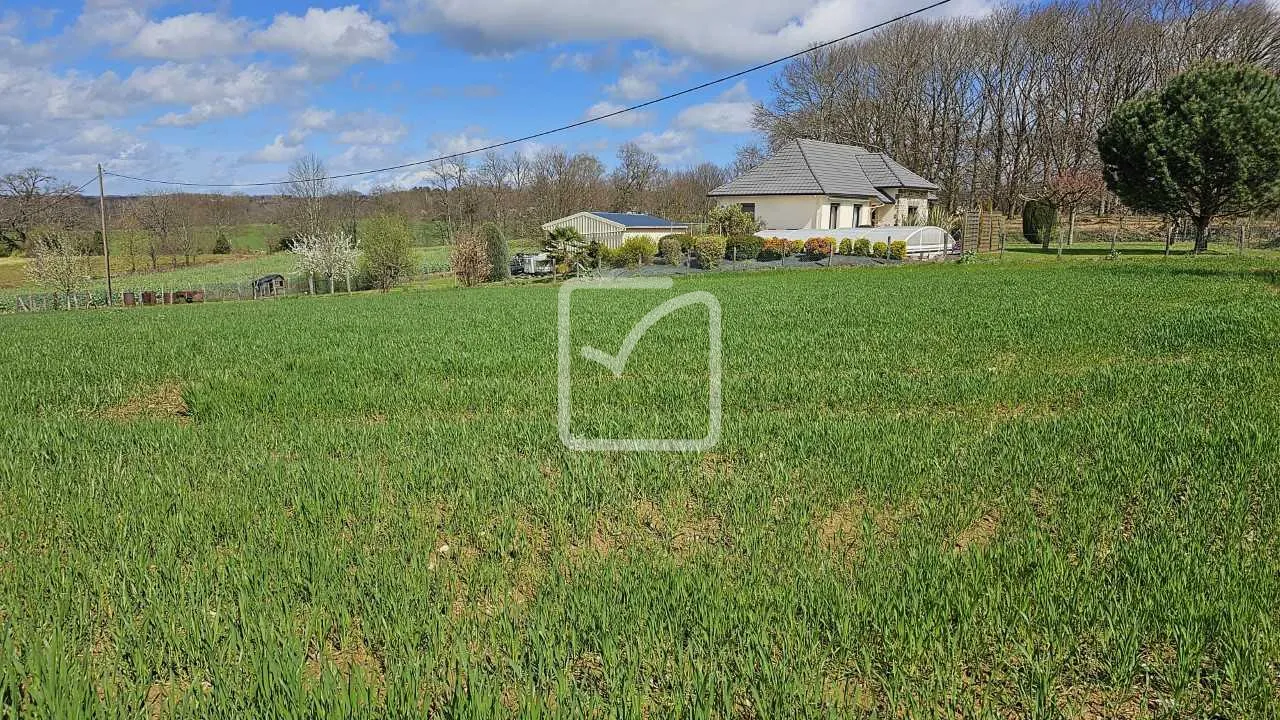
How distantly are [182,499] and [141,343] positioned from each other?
1023 cm

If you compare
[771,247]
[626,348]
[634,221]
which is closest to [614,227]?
[634,221]

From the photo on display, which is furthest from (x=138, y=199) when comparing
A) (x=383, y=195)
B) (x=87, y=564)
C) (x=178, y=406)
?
(x=87, y=564)

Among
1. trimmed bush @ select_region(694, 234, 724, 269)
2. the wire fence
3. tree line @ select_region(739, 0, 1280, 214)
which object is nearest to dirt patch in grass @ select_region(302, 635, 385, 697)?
trimmed bush @ select_region(694, 234, 724, 269)

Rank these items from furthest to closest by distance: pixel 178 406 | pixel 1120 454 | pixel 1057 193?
1. pixel 1057 193
2. pixel 178 406
3. pixel 1120 454

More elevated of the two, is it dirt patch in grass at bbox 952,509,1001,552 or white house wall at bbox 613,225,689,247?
white house wall at bbox 613,225,689,247

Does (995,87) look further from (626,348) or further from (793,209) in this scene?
(626,348)

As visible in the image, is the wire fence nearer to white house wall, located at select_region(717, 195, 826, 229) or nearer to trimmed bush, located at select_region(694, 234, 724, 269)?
trimmed bush, located at select_region(694, 234, 724, 269)

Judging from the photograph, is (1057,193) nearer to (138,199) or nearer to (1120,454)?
(1120,454)

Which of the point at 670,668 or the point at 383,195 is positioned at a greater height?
the point at 383,195

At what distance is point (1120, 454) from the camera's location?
536 centimetres

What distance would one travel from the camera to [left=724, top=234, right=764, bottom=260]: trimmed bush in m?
34.6

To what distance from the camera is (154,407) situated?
841 cm

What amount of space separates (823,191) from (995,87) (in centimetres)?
3012

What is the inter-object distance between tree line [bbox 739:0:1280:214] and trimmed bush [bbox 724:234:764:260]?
30.3 m
